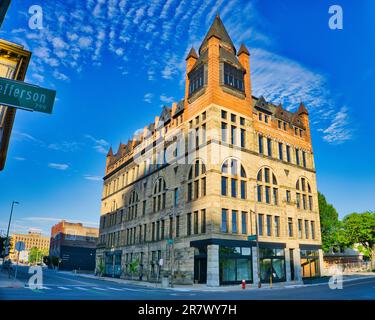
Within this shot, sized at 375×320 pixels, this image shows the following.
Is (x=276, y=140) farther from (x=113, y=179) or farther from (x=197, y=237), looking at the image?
(x=113, y=179)

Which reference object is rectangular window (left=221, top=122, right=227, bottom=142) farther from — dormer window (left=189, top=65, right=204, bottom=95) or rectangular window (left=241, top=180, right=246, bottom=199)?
dormer window (left=189, top=65, right=204, bottom=95)

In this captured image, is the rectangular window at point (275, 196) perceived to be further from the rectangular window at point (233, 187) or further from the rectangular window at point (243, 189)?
the rectangular window at point (233, 187)

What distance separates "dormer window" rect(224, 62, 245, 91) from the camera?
1713 inches

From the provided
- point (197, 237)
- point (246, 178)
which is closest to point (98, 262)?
point (197, 237)

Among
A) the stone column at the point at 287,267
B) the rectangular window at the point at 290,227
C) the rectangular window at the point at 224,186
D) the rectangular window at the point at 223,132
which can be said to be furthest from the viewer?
the rectangular window at the point at 290,227

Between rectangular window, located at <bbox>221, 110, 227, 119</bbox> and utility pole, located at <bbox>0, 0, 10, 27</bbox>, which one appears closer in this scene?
utility pole, located at <bbox>0, 0, 10, 27</bbox>

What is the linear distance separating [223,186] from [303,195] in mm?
18031

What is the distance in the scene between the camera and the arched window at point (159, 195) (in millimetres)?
49397

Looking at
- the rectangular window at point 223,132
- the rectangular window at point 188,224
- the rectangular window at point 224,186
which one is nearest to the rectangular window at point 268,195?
the rectangular window at point 224,186

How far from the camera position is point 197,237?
3847cm

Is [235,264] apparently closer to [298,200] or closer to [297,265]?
[297,265]

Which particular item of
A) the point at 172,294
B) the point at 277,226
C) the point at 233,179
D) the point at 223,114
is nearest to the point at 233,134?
the point at 223,114

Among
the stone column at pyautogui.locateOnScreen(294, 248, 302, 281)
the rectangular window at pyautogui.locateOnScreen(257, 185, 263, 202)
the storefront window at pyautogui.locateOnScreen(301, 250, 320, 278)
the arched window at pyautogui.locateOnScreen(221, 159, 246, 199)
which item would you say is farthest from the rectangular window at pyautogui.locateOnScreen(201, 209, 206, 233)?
the storefront window at pyautogui.locateOnScreen(301, 250, 320, 278)

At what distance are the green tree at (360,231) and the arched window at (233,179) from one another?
33.9m
